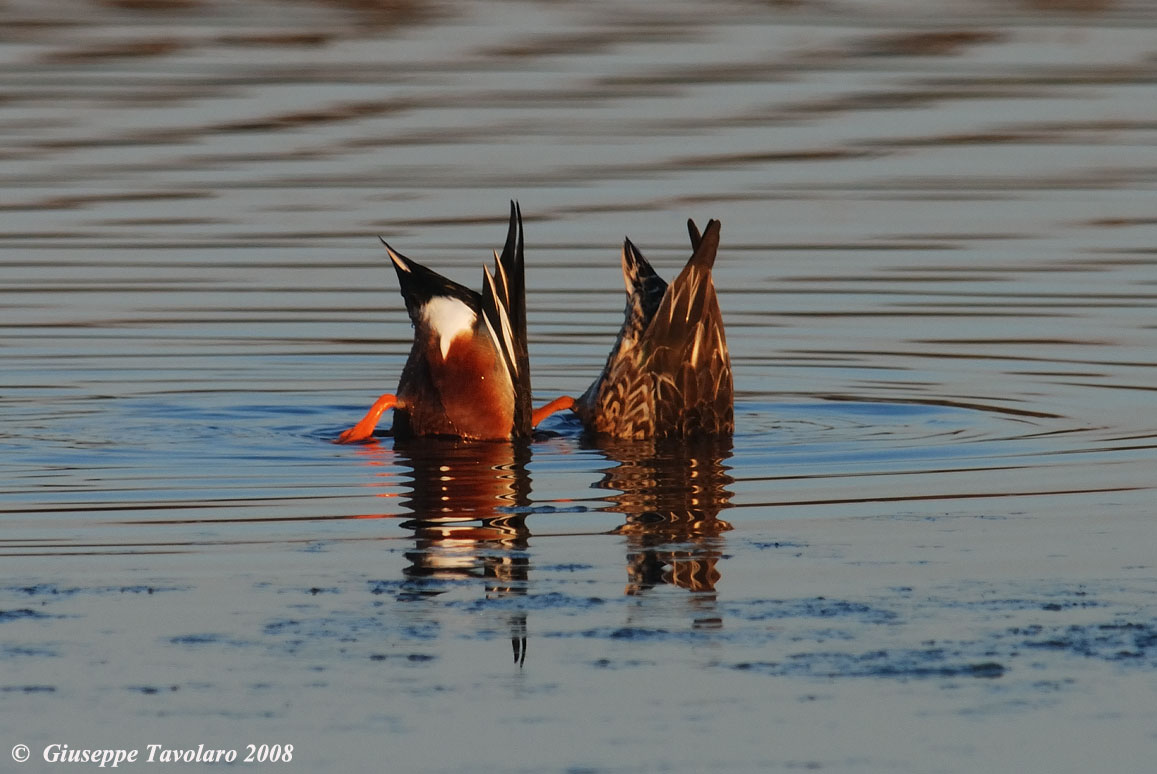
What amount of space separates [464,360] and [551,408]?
0.83m

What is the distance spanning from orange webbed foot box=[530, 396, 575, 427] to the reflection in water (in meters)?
0.41

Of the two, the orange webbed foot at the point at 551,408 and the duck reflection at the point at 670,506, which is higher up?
the orange webbed foot at the point at 551,408

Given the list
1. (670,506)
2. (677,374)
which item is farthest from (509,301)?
(670,506)

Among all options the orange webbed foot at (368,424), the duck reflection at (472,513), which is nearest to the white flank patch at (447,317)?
the orange webbed foot at (368,424)

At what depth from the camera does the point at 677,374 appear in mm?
10844

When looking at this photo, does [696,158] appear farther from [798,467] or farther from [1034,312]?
[798,467]

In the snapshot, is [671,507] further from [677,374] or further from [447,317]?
[677,374]

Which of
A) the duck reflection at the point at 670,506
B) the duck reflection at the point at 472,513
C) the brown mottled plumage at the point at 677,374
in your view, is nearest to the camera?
the duck reflection at the point at 472,513

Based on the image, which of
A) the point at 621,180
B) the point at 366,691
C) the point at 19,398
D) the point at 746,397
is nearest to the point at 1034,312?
the point at 746,397

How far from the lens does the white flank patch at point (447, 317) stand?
32.9ft

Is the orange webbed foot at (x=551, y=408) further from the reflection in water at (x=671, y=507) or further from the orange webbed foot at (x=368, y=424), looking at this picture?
the orange webbed foot at (x=368, y=424)

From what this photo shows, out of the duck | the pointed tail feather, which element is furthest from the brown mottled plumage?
the pointed tail feather

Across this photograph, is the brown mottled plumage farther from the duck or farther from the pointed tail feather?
the pointed tail feather

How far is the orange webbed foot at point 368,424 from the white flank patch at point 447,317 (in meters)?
0.39
